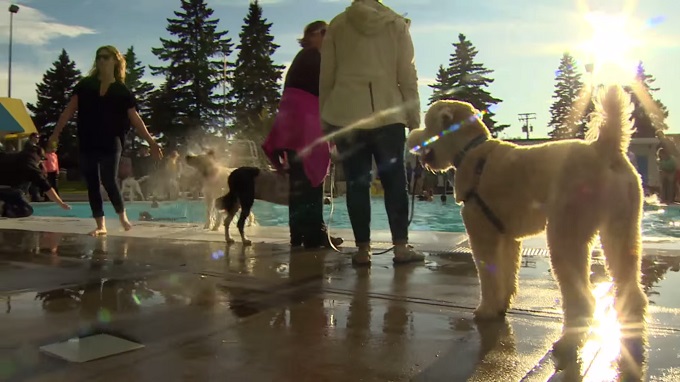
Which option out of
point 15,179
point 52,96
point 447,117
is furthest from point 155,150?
point 52,96

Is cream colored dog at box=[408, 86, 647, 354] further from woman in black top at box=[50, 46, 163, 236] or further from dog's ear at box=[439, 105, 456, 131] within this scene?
woman in black top at box=[50, 46, 163, 236]

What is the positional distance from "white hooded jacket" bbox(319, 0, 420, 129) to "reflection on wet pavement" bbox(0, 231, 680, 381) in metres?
1.30

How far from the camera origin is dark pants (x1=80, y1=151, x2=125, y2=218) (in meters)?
6.99

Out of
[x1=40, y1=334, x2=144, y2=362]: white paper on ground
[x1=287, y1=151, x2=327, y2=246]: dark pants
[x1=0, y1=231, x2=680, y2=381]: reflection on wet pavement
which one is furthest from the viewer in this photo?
[x1=287, y1=151, x2=327, y2=246]: dark pants

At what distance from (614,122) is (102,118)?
240 inches

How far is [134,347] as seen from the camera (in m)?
2.52

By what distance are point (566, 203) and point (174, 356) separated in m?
1.85

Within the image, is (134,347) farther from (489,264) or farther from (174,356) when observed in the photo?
(489,264)

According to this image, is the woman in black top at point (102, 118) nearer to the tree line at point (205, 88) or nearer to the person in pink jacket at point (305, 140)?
the person in pink jacket at point (305, 140)

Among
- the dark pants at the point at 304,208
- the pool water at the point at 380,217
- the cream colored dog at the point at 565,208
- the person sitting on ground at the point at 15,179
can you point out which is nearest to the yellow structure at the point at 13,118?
the pool water at the point at 380,217

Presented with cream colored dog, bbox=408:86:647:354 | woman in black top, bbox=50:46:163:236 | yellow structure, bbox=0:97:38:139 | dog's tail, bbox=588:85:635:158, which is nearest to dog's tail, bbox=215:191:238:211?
woman in black top, bbox=50:46:163:236

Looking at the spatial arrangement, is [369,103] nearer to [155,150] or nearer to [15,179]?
[155,150]

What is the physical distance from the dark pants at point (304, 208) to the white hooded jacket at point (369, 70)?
53.5 inches

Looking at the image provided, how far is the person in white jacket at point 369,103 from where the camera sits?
480 cm
